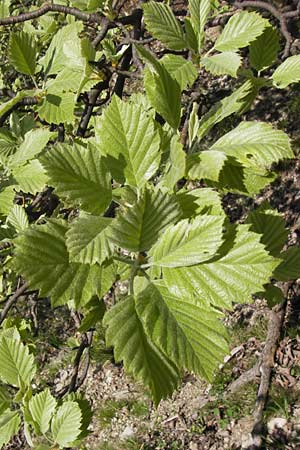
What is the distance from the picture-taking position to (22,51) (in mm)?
1392

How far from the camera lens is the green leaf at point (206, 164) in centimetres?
75

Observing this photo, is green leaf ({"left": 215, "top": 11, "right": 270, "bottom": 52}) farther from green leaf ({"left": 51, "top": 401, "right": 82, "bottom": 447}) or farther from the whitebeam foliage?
green leaf ({"left": 51, "top": 401, "right": 82, "bottom": 447})

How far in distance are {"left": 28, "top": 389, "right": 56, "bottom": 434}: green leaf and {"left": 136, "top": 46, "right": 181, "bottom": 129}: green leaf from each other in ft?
2.39

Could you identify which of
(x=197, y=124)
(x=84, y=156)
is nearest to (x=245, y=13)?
(x=197, y=124)

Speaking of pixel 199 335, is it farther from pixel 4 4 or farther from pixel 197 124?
pixel 4 4

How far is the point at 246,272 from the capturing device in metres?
0.68

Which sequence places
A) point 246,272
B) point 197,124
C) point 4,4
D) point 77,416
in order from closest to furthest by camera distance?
point 246,272, point 197,124, point 77,416, point 4,4

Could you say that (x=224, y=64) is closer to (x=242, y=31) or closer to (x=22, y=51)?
(x=242, y=31)

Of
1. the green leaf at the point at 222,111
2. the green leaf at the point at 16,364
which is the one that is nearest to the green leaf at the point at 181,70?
the green leaf at the point at 222,111

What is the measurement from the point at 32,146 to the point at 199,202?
699mm

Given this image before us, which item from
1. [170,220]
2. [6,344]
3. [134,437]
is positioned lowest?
[134,437]

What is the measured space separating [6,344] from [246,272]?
0.79 m

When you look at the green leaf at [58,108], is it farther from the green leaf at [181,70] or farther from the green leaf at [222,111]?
the green leaf at [222,111]

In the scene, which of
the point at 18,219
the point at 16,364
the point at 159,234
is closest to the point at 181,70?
the point at 159,234
